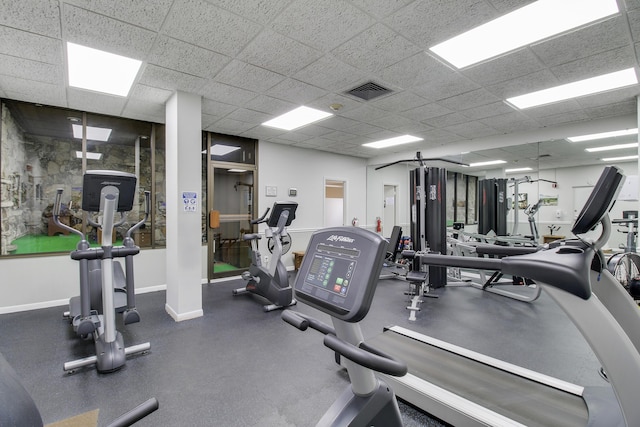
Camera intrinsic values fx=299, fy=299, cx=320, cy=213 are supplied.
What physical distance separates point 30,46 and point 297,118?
298cm

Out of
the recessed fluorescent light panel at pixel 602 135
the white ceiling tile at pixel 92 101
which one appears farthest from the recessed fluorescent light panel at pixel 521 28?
the white ceiling tile at pixel 92 101

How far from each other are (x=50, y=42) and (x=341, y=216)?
6.15m

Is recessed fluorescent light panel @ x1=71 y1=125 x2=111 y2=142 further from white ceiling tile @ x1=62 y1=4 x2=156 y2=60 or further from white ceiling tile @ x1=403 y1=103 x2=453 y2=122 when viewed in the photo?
white ceiling tile @ x1=403 y1=103 x2=453 y2=122

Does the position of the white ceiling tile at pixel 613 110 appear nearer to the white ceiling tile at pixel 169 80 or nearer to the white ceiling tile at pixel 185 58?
the white ceiling tile at pixel 185 58

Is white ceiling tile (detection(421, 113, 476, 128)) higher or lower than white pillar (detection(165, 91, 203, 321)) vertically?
higher

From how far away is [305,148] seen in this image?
667cm

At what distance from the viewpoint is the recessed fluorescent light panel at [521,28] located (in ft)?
6.88

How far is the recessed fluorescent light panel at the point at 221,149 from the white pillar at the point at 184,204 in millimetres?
1702

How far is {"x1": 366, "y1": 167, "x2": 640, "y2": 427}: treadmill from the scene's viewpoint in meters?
1.09

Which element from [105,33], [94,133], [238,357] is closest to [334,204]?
[94,133]

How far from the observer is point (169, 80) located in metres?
3.24

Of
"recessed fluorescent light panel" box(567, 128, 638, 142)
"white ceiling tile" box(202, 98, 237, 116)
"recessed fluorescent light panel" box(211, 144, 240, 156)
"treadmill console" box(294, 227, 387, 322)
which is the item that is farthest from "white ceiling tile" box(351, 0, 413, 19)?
"recessed fluorescent light panel" box(567, 128, 638, 142)

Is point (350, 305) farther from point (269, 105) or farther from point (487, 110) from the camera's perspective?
point (487, 110)

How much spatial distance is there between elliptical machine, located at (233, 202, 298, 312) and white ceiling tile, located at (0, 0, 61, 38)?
271cm
